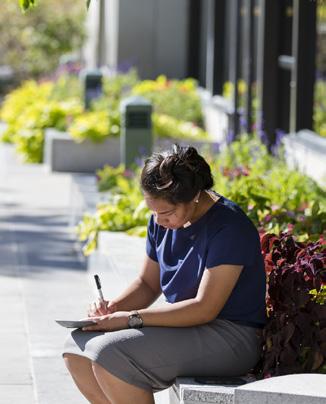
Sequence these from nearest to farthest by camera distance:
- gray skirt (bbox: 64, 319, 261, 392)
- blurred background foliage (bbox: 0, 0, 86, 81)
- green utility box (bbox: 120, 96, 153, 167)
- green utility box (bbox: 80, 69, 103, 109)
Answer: gray skirt (bbox: 64, 319, 261, 392) < green utility box (bbox: 120, 96, 153, 167) < green utility box (bbox: 80, 69, 103, 109) < blurred background foliage (bbox: 0, 0, 86, 81)

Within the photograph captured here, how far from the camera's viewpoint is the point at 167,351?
4406 millimetres

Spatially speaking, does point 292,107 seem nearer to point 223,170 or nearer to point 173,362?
point 223,170

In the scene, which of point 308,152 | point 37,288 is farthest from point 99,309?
point 308,152

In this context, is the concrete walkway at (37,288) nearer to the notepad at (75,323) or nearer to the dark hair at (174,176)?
the notepad at (75,323)

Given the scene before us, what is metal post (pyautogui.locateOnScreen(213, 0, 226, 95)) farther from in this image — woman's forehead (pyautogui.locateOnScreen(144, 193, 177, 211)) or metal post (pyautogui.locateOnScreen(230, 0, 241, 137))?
woman's forehead (pyautogui.locateOnScreen(144, 193, 177, 211))

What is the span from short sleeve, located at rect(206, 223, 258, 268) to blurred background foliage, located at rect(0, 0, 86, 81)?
2153cm

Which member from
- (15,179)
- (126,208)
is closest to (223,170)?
(126,208)

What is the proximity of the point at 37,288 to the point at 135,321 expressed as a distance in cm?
398

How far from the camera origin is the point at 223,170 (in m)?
8.88

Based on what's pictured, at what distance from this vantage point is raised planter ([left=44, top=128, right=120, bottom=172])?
14.7 m

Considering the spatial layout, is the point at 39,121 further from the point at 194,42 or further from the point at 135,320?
the point at 135,320

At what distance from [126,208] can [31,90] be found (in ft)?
38.1

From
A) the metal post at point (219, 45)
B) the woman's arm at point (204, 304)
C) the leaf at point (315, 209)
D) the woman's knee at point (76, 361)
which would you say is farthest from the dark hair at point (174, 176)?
the metal post at point (219, 45)

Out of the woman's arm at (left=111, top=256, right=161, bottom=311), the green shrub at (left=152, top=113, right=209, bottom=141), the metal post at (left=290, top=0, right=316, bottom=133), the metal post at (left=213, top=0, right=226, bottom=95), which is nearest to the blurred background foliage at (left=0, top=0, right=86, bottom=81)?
the metal post at (left=213, top=0, right=226, bottom=95)
